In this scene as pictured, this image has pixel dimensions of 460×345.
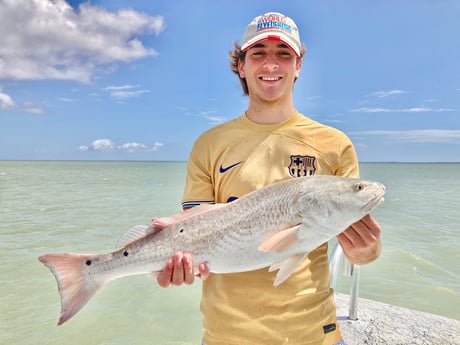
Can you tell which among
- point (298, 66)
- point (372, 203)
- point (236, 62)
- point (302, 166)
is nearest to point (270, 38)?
point (298, 66)

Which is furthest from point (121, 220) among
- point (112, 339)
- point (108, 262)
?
point (108, 262)

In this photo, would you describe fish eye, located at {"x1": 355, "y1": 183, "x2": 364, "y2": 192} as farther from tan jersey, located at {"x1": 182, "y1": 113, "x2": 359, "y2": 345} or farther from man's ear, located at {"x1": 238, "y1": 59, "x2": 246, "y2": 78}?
man's ear, located at {"x1": 238, "y1": 59, "x2": 246, "y2": 78}

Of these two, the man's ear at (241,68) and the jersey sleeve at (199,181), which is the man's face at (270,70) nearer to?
the man's ear at (241,68)

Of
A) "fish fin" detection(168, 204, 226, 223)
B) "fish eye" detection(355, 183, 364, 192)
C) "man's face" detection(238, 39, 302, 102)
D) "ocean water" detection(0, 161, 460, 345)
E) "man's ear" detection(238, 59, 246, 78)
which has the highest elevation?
"man's ear" detection(238, 59, 246, 78)

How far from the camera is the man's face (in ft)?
7.55

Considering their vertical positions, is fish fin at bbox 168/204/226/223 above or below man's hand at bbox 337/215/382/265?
above

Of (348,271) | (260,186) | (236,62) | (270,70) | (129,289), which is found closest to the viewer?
(260,186)

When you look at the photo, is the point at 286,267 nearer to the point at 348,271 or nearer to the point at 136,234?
the point at 136,234

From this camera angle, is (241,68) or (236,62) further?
(236,62)

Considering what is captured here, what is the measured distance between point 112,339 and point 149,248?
3958 millimetres

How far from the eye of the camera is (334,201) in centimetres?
207

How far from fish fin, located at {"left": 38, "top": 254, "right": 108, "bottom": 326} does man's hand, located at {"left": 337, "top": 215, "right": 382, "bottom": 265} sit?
1437mm

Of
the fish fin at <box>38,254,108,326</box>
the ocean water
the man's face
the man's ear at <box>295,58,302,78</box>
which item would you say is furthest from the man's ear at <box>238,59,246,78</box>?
the ocean water

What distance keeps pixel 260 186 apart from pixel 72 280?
1214mm
